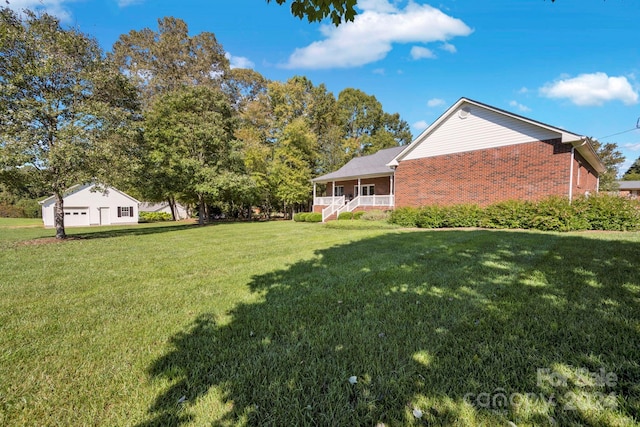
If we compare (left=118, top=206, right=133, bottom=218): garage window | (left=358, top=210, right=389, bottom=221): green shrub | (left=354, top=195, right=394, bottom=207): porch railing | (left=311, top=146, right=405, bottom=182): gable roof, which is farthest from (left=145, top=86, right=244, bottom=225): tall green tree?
(left=118, top=206, right=133, bottom=218): garage window

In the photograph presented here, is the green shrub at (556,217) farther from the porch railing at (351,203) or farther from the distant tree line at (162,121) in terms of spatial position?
the distant tree line at (162,121)

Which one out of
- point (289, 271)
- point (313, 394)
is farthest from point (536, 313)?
point (289, 271)

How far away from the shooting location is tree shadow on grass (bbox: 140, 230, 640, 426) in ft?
5.91

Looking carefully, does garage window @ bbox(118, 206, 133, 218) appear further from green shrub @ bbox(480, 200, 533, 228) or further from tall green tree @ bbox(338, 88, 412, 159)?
green shrub @ bbox(480, 200, 533, 228)

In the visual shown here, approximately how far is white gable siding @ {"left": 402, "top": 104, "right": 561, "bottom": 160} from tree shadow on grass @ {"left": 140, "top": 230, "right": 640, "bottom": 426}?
35.1 feet

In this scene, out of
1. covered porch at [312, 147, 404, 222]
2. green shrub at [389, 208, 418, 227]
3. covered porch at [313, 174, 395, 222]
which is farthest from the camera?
covered porch at [312, 147, 404, 222]

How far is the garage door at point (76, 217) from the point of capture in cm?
2739

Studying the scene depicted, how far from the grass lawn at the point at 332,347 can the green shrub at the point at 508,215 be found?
6.75 metres

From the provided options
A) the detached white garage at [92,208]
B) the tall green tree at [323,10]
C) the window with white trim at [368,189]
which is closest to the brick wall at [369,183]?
the window with white trim at [368,189]

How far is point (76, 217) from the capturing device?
27.8 meters

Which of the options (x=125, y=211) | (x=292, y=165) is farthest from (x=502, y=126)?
→ (x=125, y=211)

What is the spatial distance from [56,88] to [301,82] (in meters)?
26.3

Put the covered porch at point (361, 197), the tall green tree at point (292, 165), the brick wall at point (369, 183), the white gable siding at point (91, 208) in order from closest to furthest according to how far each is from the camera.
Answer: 1. the covered porch at point (361, 197)
2. the brick wall at point (369, 183)
3. the white gable siding at point (91, 208)
4. the tall green tree at point (292, 165)

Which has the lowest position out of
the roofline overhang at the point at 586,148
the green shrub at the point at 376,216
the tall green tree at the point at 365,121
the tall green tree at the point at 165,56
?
the green shrub at the point at 376,216
